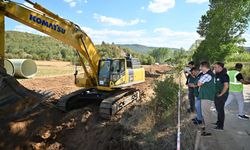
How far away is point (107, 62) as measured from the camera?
1079cm

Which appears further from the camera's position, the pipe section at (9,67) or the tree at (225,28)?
the tree at (225,28)

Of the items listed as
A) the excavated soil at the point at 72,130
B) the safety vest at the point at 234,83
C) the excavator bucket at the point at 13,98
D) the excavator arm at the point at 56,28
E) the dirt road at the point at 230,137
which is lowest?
the excavated soil at the point at 72,130

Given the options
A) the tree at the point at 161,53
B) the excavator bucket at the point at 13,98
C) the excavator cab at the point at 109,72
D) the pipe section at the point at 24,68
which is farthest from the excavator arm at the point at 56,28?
the tree at the point at 161,53

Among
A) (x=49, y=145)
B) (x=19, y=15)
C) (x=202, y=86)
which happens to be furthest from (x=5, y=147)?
(x=202, y=86)

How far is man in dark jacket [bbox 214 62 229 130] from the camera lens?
7.23 m

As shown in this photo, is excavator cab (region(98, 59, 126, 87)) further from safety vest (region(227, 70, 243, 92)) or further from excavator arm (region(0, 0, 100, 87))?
safety vest (region(227, 70, 243, 92))

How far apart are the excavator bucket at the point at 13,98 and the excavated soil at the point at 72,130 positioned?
21 cm

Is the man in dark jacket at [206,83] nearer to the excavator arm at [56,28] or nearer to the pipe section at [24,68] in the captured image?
the excavator arm at [56,28]

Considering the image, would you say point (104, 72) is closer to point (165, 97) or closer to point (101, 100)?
point (101, 100)

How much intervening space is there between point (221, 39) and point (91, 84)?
2427cm

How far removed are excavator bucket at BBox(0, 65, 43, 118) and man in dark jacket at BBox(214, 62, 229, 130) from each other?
5125 millimetres

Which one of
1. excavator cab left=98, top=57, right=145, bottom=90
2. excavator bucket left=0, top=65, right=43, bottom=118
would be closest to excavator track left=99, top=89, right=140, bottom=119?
excavator cab left=98, top=57, right=145, bottom=90

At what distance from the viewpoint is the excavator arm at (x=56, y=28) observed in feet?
26.8

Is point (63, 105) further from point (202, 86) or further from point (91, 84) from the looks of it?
point (202, 86)
